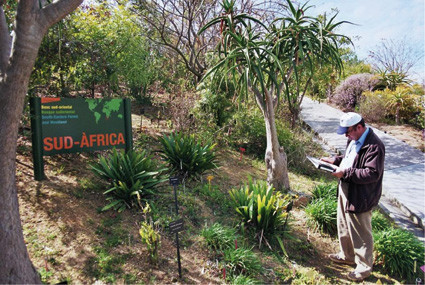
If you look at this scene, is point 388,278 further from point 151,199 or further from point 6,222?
point 6,222

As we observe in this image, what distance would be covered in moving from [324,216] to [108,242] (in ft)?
10.5

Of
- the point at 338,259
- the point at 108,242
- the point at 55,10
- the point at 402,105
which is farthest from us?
the point at 402,105

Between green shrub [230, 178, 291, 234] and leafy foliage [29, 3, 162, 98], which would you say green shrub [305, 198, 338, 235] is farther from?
leafy foliage [29, 3, 162, 98]

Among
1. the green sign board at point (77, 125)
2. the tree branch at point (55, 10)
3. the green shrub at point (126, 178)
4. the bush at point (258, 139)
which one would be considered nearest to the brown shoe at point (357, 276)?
the green shrub at point (126, 178)

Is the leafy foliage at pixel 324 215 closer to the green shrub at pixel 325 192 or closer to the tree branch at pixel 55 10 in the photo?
the green shrub at pixel 325 192

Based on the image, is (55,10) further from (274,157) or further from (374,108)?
(374,108)

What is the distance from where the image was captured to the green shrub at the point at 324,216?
480 centimetres

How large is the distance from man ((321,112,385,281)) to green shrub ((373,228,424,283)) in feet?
1.54

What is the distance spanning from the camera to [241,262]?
11.7 ft

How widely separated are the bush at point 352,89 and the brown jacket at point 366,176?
12.0 meters

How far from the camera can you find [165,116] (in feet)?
28.1

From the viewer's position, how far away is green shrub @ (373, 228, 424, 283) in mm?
3996

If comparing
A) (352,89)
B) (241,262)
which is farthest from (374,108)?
(241,262)

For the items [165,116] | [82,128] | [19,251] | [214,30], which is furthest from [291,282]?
[214,30]
